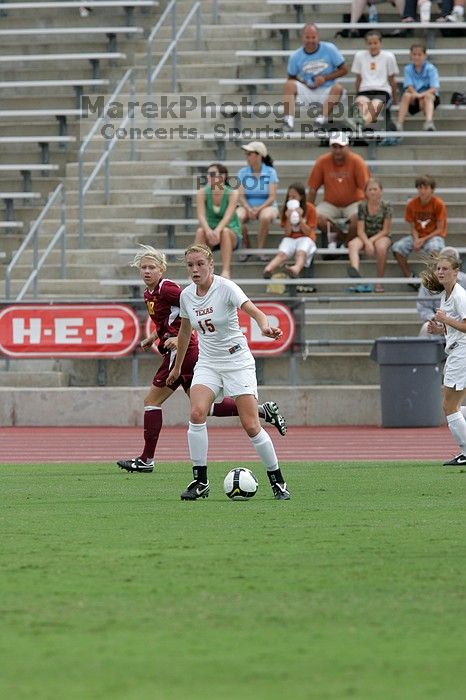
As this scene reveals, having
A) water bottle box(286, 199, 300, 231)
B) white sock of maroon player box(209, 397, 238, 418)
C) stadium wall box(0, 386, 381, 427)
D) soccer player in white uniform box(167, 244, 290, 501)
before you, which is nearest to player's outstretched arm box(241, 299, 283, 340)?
soccer player in white uniform box(167, 244, 290, 501)

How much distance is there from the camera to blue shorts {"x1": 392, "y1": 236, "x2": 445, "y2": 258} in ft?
72.7

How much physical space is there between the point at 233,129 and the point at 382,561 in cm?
1860

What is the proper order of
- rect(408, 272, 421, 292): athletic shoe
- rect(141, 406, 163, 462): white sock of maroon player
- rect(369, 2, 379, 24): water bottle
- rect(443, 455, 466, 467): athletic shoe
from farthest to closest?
rect(369, 2, 379, 24): water bottle, rect(408, 272, 421, 292): athletic shoe, rect(443, 455, 466, 467): athletic shoe, rect(141, 406, 163, 462): white sock of maroon player

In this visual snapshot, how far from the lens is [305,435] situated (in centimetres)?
1966

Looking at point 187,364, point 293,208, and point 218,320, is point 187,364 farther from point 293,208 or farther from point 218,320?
point 293,208

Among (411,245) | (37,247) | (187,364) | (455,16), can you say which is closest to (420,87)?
(455,16)

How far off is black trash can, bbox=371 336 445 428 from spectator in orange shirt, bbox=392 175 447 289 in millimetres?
2204

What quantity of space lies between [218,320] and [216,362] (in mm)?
318

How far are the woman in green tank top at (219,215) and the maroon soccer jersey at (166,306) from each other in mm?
7685

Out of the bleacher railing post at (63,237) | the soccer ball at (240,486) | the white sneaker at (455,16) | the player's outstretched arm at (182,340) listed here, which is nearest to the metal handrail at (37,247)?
the bleacher railing post at (63,237)

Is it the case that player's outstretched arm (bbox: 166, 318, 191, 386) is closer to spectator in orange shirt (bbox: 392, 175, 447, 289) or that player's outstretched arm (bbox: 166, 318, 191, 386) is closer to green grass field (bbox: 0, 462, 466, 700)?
green grass field (bbox: 0, 462, 466, 700)

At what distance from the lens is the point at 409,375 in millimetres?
20344

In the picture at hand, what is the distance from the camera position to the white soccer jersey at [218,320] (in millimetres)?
11422

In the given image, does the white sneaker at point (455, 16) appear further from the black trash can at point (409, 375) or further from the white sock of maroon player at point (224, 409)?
the white sock of maroon player at point (224, 409)
